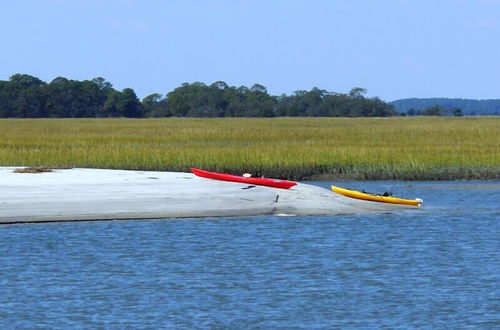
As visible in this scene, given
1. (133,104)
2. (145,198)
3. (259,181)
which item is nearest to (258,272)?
(145,198)

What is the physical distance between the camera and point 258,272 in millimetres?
24375

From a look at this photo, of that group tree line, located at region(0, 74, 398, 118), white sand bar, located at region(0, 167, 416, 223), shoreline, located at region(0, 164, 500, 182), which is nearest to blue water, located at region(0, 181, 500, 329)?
white sand bar, located at region(0, 167, 416, 223)

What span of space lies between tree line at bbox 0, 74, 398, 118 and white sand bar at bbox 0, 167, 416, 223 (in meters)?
115

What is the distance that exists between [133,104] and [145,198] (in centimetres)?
12804

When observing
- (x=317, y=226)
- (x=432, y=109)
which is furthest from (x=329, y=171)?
(x=432, y=109)

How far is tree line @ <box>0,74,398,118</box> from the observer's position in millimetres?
151750

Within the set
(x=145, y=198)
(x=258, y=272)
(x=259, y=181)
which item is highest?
(x=259, y=181)

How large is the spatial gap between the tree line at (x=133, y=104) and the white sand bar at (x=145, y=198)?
114893mm

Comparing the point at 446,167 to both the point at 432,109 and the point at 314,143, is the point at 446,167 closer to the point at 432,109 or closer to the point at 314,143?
the point at 314,143

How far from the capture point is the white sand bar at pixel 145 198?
30344mm

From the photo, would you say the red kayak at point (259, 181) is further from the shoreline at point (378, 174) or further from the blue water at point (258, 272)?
the shoreline at point (378, 174)

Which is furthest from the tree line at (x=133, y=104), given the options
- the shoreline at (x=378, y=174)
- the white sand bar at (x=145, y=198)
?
the white sand bar at (x=145, y=198)

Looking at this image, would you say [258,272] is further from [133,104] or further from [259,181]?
[133,104]

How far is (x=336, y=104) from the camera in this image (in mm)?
165500
